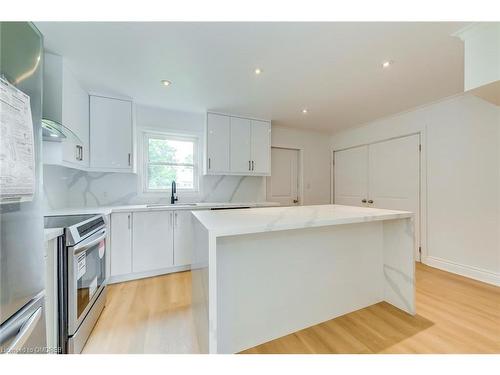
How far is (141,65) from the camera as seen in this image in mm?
1973

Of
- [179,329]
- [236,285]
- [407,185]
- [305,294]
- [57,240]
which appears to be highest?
[407,185]

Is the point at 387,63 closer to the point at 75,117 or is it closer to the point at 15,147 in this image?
the point at 15,147

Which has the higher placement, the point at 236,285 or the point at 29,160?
Result: the point at 29,160

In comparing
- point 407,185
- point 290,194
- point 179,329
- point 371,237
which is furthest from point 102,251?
point 407,185

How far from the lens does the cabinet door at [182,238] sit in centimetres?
277

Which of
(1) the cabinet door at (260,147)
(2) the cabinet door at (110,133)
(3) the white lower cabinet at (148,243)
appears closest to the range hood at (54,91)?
(2) the cabinet door at (110,133)

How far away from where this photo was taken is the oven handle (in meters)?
1.33

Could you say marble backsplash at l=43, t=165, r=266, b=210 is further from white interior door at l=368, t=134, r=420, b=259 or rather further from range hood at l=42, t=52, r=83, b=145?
white interior door at l=368, t=134, r=420, b=259

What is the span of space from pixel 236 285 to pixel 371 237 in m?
1.33

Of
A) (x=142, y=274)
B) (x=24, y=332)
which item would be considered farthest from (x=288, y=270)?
(x=142, y=274)

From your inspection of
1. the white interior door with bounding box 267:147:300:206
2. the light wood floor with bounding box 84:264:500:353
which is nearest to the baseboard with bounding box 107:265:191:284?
the light wood floor with bounding box 84:264:500:353

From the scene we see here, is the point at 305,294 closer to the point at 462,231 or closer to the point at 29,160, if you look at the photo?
the point at 29,160

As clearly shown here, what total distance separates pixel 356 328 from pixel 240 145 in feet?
8.88

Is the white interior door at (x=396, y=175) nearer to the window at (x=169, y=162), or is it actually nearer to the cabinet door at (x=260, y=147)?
the cabinet door at (x=260, y=147)
